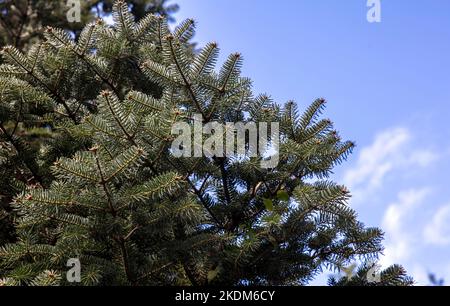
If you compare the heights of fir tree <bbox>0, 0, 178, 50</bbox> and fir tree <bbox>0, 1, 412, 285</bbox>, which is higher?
fir tree <bbox>0, 0, 178, 50</bbox>

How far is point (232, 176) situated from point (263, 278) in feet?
2.48

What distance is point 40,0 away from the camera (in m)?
10.3

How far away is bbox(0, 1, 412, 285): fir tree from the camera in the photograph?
3033 mm

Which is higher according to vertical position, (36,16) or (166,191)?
(36,16)

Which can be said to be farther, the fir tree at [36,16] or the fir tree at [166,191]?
the fir tree at [36,16]

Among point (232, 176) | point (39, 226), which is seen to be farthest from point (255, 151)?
point (39, 226)

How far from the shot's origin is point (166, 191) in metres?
3.07

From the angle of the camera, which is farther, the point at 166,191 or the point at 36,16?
the point at 36,16

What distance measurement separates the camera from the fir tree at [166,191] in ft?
9.95

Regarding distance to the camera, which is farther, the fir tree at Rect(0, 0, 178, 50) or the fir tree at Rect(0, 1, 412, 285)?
the fir tree at Rect(0, 0, 178, 50)

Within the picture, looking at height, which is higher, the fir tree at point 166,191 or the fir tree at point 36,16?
the fir tree at point 36,16
